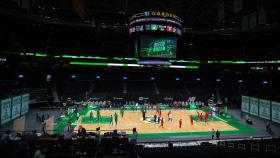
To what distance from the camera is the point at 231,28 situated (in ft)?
105

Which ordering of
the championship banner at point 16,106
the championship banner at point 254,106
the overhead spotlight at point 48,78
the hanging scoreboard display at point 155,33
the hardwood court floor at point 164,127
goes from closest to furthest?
the hanging scoreboard display at point 155,33
the hardwood court floor at point 164,127
the championship banner at point 16,106
the championship banner at point 254,106
the overhead spotlight at point 48,78

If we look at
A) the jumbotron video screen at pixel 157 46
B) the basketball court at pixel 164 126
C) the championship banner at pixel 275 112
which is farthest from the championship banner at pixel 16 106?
the championship banner at pixel 275 112

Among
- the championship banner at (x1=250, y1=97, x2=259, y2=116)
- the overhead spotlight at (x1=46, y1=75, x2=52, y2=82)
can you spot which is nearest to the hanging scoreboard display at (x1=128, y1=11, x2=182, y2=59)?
the championship banner at (x1=250, y1=97, x2=259, y2=116)

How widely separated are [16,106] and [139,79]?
24134mm

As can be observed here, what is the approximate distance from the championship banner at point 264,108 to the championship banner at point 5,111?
84.6 feet

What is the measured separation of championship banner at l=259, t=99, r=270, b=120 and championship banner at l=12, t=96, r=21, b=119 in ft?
85.7

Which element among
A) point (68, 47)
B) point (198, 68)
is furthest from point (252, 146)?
point (68, 47)

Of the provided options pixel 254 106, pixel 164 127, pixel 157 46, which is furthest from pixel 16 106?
pixel 254 106

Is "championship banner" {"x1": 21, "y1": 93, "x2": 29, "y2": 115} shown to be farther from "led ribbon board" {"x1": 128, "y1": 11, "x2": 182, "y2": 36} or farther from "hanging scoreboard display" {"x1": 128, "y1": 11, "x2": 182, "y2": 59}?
"led ribbon board" {"x1": 128, "y1": 11, "x2": 182, "y2": 36}

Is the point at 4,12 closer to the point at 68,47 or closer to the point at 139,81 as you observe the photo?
the point at 68,47

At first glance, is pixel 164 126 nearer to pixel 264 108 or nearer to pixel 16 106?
pixel 264 108

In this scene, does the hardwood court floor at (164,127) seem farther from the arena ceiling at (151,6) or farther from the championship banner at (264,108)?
the arena ceiling at (151,6)

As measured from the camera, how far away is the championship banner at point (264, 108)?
2341 centimetres

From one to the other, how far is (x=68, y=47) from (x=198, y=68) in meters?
24.8
